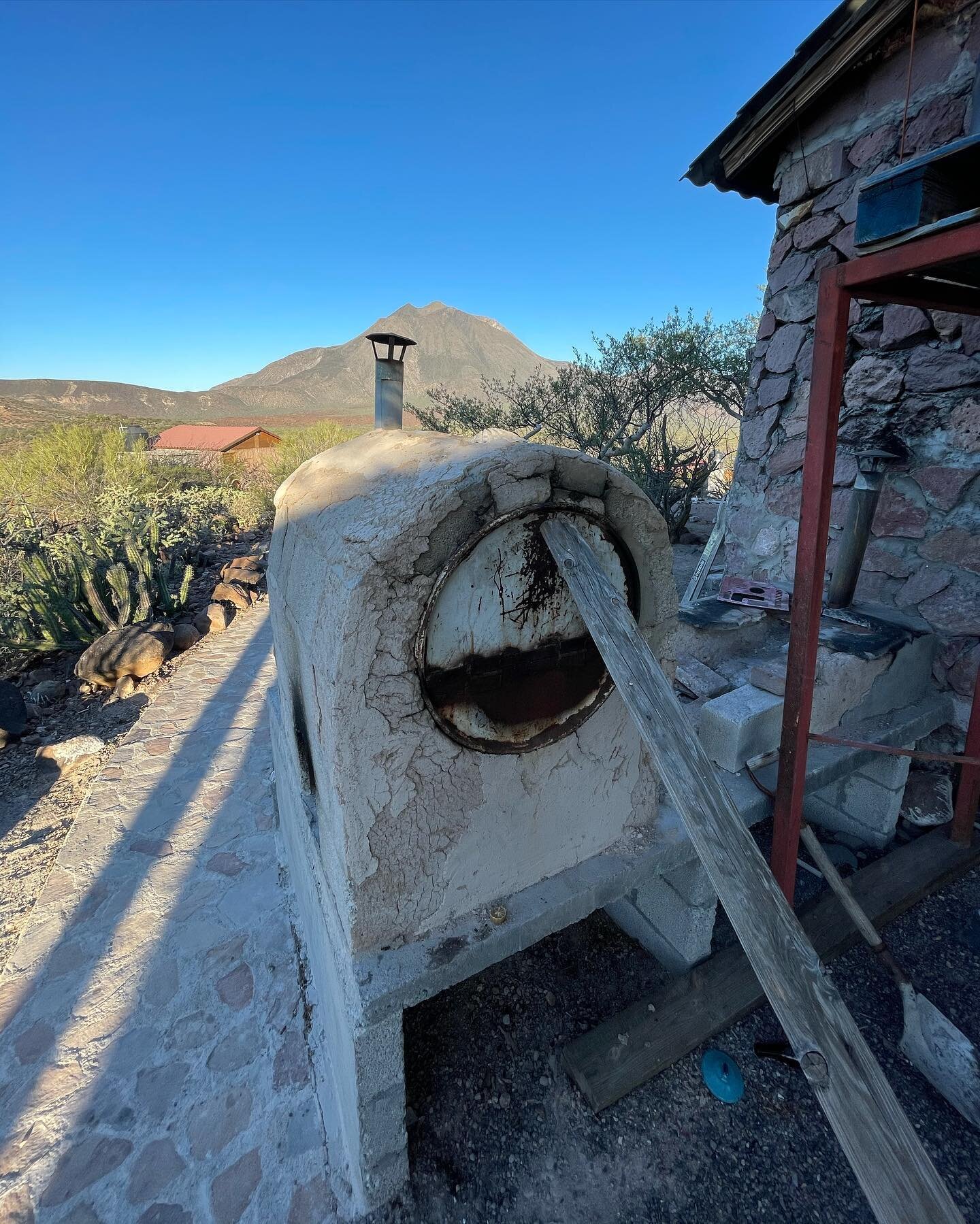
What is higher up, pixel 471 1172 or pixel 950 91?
pixel 950 91

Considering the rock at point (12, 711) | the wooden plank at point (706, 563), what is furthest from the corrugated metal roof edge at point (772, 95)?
the rock at point (12, 711)

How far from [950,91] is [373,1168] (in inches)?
175

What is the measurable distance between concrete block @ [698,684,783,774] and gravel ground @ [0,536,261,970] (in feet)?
10.3

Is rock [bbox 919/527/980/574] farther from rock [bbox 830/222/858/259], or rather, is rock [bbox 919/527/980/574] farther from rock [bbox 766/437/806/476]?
rock [bbox 830/222/858/259]

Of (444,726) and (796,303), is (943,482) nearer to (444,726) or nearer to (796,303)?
(796,303)

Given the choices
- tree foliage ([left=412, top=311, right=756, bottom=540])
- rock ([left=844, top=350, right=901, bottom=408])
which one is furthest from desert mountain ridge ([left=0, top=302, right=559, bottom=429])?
rock ([left=844, top=350, right=901, bottom=408])

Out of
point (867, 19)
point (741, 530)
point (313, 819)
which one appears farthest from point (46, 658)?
point (867, 19)

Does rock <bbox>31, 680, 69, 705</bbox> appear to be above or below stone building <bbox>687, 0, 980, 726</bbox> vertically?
below

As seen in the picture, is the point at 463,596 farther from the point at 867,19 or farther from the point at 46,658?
the point at 46,658

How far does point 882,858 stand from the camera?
2596 millimetres

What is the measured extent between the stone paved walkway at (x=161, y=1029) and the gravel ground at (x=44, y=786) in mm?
170

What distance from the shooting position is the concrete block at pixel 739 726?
2.25m

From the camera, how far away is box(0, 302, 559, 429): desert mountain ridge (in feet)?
153

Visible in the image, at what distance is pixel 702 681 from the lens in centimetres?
267
